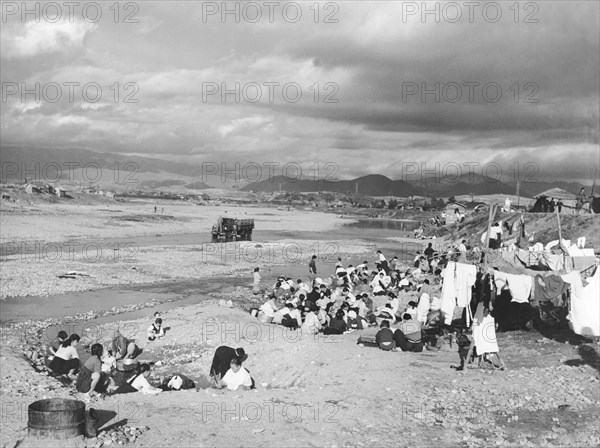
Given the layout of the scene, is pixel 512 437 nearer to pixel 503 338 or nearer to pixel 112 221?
pixel 503 338

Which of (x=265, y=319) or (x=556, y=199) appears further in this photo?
(x=556, y=199)

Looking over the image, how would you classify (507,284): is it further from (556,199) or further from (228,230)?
(228,230)

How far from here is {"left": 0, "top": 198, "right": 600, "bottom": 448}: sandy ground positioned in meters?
9.64

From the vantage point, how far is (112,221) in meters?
69.9

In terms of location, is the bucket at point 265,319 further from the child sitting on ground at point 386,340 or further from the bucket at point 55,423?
the bucket at point 55,423

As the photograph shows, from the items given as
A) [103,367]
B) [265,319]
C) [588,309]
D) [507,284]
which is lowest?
[103,367]

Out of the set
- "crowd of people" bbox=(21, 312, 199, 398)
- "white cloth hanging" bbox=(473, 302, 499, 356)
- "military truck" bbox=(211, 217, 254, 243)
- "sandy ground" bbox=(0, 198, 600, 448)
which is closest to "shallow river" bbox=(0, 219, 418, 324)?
"sandy ground" bbox=(0, 198, 600, 448)

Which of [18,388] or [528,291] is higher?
[528,291]

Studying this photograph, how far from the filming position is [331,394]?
38.8 ft

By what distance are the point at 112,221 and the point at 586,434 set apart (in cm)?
6610

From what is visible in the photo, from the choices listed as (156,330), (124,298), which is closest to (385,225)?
(124,298)

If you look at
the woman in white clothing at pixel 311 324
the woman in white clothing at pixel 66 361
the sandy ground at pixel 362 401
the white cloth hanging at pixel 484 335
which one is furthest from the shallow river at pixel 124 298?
the white cloth hanging at pixel 484 335

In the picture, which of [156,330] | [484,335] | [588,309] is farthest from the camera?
[156,330]

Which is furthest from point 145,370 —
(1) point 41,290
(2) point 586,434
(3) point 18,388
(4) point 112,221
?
(4) point 112,221
